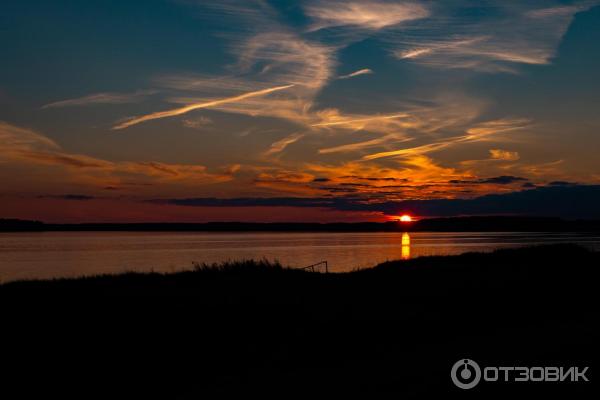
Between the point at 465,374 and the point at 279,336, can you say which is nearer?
the point at 465,374

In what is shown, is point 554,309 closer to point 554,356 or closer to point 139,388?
point 554,356

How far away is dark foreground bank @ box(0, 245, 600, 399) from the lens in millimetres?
11555

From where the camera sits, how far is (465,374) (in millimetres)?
10922

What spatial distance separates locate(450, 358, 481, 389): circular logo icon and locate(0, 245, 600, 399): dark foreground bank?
0.56 ft

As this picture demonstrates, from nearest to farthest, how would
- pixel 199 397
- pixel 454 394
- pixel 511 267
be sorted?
pixel 454 394 → pixel 199 397 → pixel 511 267

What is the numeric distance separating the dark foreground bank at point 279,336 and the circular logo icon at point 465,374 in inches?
6.7

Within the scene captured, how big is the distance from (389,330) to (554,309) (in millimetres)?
7701

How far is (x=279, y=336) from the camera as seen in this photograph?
634 inches

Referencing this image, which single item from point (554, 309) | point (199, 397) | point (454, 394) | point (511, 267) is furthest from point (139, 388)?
point (511, 267)

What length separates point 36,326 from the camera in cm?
1579

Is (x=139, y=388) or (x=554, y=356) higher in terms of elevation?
(x=554, y=356)

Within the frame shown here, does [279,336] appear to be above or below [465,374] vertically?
below

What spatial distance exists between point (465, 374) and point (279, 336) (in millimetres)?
6370

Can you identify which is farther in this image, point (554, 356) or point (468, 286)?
point (468, 286)
